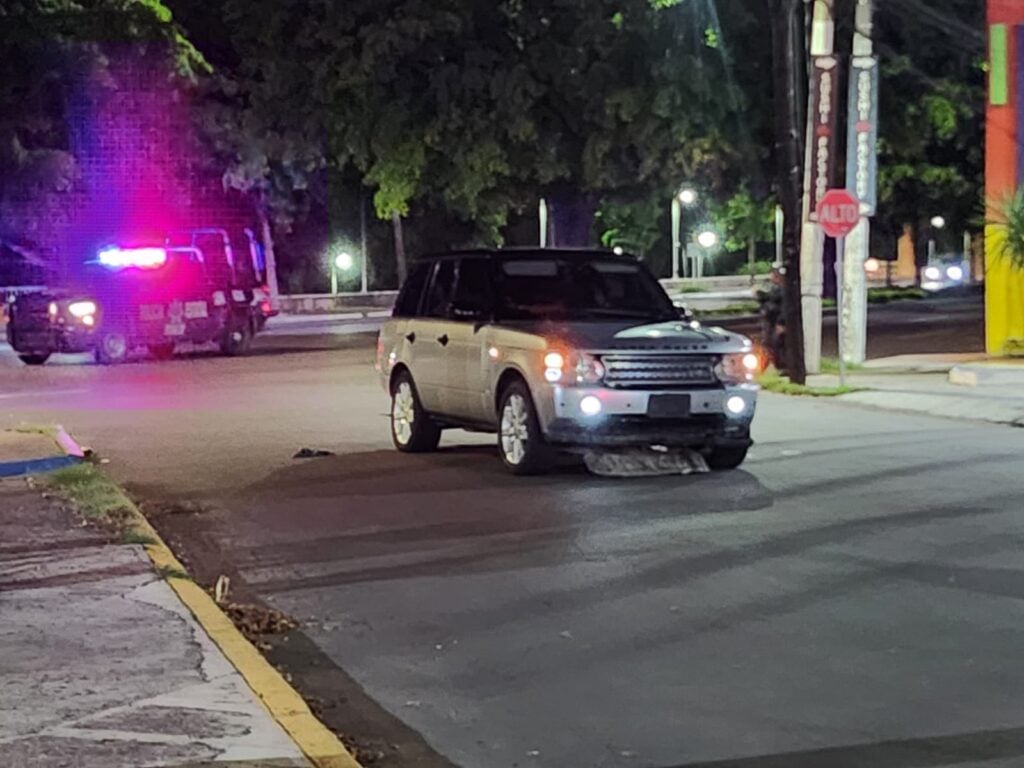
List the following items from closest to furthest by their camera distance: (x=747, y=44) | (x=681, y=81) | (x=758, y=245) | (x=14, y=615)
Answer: (x=14, y=615) < (x=681, y=81) < (x=747, y=44) < (x=758, y=245)

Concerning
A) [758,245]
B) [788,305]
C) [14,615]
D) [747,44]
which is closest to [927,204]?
[747,44]

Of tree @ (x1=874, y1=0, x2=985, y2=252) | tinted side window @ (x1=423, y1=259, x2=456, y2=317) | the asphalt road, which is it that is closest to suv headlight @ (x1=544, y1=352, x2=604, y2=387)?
the asphalt road

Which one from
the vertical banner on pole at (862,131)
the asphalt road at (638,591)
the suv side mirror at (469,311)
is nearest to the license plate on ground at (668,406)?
the asphalt road at (638,591)

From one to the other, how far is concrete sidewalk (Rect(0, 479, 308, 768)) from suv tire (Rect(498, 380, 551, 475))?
407 centimetres

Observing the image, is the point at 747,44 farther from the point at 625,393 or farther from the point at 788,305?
the point at 625,393

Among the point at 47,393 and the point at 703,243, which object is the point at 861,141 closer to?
the point at 47,393

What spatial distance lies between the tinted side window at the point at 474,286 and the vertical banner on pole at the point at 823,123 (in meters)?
9.09

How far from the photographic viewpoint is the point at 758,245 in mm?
82875

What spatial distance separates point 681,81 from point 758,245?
47.7m

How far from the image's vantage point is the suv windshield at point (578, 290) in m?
14.3

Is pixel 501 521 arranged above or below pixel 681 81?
below

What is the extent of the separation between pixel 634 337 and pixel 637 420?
66cm

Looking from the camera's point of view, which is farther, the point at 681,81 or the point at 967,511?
the point at 681,81

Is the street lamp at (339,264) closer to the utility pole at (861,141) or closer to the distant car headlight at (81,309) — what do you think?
the distant car headlight at (81,309)
